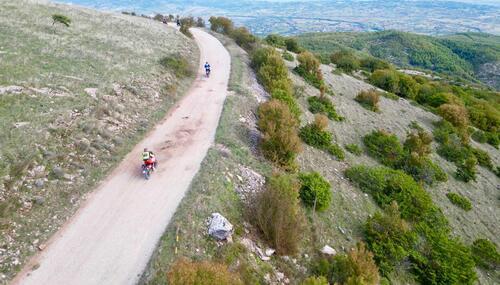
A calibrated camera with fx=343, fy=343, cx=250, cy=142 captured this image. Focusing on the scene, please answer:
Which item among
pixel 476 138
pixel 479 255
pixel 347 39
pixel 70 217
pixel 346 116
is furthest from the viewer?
pixel 347 39

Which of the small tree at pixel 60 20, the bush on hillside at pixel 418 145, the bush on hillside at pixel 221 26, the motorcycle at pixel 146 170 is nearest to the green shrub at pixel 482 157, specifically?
the bush on hillside at pixel 418 145

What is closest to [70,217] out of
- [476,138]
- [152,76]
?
[152,76]

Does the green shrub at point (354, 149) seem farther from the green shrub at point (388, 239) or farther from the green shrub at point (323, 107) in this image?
the green shrub at point (388, 239)

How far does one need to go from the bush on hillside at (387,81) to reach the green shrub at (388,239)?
3136 cm

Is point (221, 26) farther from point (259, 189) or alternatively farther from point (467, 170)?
point (259, 189)

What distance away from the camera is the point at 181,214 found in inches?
490

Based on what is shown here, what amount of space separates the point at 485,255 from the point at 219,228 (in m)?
15.8

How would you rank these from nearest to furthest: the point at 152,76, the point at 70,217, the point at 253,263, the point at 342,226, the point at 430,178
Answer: the point at 253,263
the point at 70,217
the point at 342,226
the point at 430,178
the point at 152,76

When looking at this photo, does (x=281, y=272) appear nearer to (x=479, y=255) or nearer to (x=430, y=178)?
(x=479, y=255)

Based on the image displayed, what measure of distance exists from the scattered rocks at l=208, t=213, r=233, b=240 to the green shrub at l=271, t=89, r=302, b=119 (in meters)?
12.9

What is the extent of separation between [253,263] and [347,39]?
657ft

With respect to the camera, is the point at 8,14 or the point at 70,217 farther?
the point at 8,14

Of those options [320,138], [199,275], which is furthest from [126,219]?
[320,138]

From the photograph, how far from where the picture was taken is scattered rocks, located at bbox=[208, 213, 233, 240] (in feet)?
38.5
